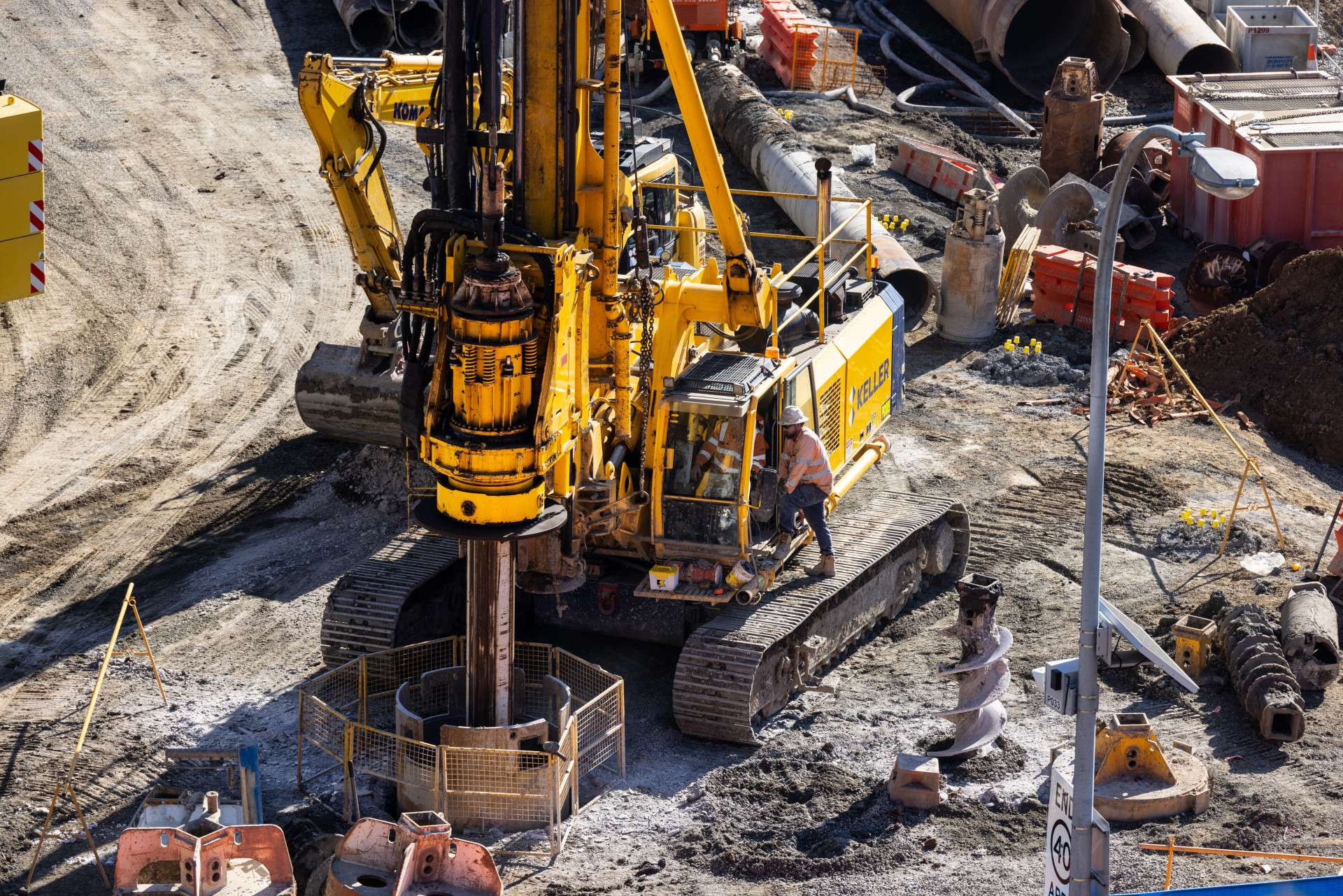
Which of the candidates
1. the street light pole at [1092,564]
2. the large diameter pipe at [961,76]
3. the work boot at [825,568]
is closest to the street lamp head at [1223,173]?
the street light pole at [1092,564]

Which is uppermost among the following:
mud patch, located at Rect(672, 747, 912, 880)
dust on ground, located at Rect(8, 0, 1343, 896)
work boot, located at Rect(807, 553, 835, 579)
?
work boot, located at Rect(807, 553, 835, 579)

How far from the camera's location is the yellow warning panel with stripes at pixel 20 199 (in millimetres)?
18000

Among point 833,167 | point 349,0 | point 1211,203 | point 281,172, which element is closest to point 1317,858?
point 1211,203

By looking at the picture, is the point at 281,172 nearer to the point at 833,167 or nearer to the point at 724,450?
the point at 833,167

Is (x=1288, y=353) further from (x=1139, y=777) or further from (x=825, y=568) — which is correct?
(x=1139, y=777)

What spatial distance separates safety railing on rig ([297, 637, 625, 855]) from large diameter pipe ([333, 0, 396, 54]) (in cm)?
1798

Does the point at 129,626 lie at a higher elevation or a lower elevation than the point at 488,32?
lower

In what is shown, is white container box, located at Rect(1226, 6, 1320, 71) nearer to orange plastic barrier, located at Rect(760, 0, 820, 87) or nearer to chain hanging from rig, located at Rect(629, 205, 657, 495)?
orange plastic barrier, located at Rect(760, 0, 820, 87)

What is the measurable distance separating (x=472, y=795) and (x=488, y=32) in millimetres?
5147

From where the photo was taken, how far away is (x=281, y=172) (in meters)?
26.6

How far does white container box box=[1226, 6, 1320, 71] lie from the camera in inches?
1154

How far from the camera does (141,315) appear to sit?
22.8 metres

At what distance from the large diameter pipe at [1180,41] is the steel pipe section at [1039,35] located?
0.60m

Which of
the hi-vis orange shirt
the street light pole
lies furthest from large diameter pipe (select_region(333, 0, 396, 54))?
the street light pole
